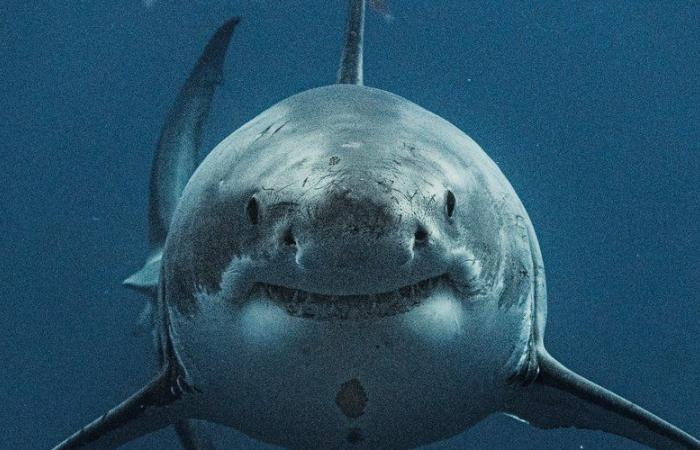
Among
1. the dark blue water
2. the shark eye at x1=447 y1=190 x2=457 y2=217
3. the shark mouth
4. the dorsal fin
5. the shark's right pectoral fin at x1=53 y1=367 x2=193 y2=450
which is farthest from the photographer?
the dark blue water

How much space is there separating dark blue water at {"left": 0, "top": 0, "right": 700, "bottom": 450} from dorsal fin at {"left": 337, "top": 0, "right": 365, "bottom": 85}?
11.8 meters

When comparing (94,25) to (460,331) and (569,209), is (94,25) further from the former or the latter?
(460,331)

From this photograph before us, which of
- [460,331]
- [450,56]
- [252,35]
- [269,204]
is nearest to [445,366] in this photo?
Answer: [460,331]

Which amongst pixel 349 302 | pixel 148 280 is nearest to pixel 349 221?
pixel 349 302

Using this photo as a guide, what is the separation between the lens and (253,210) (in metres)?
2.19

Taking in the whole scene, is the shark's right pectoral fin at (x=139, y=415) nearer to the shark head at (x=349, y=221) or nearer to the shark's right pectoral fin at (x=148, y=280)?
the shark head at (x=349, y=221)

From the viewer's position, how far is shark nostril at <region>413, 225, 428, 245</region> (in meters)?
1.91

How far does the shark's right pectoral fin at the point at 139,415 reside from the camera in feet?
11.2

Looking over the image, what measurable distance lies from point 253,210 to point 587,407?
7.63 ft

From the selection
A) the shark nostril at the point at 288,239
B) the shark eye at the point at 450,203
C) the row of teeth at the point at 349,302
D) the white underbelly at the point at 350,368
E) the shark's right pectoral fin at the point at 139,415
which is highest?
the shark eye at the point at 450,203

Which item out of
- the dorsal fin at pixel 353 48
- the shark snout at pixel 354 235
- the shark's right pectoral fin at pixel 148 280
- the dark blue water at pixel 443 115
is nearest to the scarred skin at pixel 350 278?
the shark snout at pixel 354 235

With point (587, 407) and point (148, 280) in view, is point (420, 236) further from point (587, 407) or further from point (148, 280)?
point (148, 280)

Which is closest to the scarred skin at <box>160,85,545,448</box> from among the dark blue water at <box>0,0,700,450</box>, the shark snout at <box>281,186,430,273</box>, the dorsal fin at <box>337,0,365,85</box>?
the shark snout at <box>281,186,430,273</box>

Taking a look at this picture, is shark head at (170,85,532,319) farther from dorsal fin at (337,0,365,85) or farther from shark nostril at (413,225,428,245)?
dorsal fin at (337,0,365,85)
